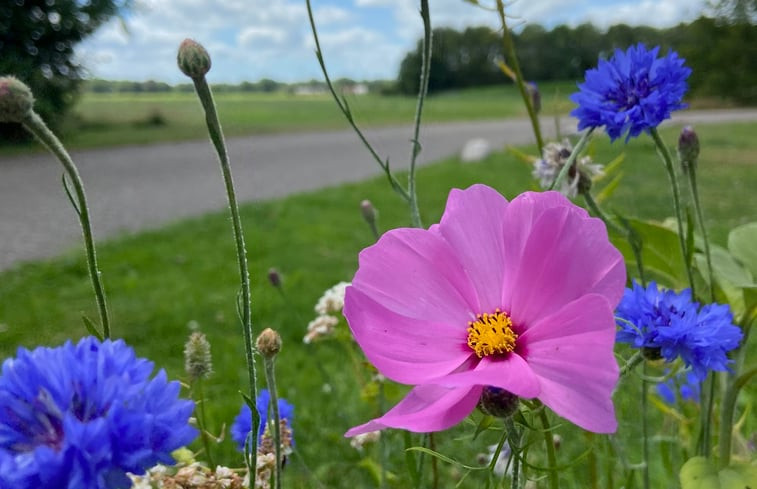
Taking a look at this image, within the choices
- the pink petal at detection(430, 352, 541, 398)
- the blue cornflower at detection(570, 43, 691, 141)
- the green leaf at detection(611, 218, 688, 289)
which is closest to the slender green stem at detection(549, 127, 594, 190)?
the blue cornflower at detection(570, 43, 691, 141)

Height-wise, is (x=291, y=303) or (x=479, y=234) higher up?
(x=479, y=234)

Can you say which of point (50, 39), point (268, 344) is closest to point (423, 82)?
point (268, 344)

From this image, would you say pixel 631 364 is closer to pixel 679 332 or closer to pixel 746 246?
pixel 679 332

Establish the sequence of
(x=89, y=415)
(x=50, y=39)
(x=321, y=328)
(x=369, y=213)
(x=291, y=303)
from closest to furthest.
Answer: (x=89, y=415) < (x=369, y=213) < (x=321, y=328) < (x=291, y=303) < (x=50, y=39)

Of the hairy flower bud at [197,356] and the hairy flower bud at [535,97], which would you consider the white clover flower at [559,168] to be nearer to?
the hairy flower bud at [535,97]

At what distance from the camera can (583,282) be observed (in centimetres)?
33

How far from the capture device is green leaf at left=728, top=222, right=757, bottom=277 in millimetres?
704

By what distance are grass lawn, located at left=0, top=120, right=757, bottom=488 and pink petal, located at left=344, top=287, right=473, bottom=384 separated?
327 millimetres

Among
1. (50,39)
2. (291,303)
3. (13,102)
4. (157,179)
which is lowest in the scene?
(157,179)

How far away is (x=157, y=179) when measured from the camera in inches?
232

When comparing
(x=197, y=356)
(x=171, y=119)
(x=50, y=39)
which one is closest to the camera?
(x=197, y=356)

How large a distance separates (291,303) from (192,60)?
4.26 ft

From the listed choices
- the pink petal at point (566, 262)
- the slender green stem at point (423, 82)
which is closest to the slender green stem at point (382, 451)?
the slender green stem at point (423, 82)

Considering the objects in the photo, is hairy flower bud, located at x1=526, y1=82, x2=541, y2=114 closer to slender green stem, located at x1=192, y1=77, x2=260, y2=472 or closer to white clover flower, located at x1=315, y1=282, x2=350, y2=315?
Answer: white clover flower, located at x1=315, y1=282, x2=350, y2=315
